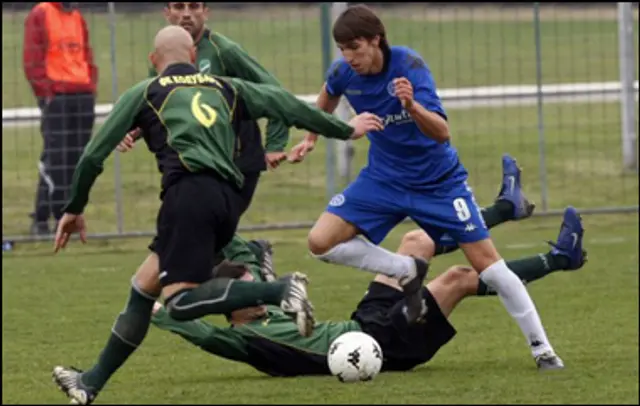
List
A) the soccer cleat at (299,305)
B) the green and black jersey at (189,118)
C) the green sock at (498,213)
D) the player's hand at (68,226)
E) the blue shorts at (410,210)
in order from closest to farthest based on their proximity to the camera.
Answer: the soccer cleat at (299,305), the green and black jersey at (189,118), the player's hand at (68,226), the blue shorts at (410,210), the green sock at (498,213)

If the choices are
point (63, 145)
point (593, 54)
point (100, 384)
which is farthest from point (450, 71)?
point (100, 384)

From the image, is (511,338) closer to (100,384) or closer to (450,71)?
(100,384)

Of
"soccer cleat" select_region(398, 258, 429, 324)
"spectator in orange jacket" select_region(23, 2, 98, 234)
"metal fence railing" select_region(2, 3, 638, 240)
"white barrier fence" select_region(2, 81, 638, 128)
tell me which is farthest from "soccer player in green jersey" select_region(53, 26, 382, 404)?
"white barrier fence" select_region(2, 81, 638, 128)

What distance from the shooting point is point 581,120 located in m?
23.8

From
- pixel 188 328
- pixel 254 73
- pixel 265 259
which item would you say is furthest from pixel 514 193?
pixel 188 328

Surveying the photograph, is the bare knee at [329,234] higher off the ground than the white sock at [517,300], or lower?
higher

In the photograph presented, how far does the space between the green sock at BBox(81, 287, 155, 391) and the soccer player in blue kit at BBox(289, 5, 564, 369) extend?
3.85 feet

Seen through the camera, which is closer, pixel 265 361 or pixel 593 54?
pixel 265 361

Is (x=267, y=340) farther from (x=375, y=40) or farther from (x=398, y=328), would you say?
(x=375, y=40)

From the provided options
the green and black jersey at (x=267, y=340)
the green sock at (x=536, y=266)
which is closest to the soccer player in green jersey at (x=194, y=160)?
the green and black jersey at (x=267, y=340)

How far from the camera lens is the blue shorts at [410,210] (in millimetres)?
11117

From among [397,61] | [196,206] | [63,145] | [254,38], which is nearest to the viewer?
[196,206]

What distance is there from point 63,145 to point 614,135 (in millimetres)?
7003

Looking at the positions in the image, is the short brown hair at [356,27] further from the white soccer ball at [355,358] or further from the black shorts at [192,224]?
the white soccer ball at [355,358]
